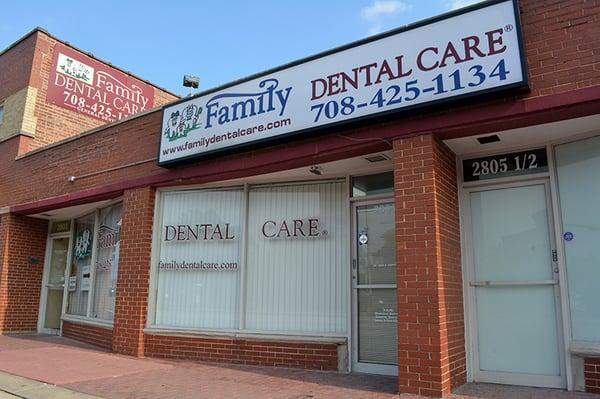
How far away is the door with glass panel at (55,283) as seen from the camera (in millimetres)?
12305

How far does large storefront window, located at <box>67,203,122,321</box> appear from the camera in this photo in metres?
9.98

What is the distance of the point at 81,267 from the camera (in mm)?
11500

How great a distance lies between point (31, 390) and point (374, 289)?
4402 millimetres

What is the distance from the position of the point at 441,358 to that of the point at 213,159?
14.8ft

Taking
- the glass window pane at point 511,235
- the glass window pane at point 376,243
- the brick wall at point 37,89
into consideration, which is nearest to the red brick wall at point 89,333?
the brick wall at point 37,89

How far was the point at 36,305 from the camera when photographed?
12.3 m

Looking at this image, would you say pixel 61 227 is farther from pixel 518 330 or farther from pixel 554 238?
pixel 554 238

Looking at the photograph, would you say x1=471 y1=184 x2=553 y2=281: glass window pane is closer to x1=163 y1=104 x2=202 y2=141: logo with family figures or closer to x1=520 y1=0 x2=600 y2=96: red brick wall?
x1=520 y1=0 x2=600 y2=96: red brick wall

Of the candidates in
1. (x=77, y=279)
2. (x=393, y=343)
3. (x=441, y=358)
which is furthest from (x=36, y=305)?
(x=441, y=358)

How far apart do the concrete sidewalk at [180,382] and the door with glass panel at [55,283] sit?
4.17 m

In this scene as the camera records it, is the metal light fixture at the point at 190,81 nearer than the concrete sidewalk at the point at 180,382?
No

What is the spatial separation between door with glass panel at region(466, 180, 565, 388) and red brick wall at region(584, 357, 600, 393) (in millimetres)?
268

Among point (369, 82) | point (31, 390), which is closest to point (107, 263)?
point (31, 390)

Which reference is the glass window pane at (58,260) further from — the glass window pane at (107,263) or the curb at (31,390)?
the curb at (31,390)
